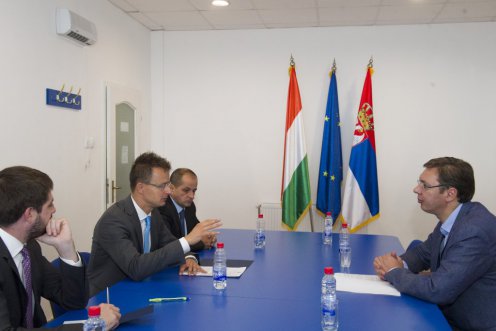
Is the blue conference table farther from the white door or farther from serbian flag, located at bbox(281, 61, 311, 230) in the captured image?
serbian flag, located at bbox(281, 61, 311, 230)

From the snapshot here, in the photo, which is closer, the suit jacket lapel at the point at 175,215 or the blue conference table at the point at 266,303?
the blue conference table at the point at 266,303

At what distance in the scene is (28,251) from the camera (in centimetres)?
202

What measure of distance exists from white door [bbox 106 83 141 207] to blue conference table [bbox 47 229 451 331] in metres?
2.45

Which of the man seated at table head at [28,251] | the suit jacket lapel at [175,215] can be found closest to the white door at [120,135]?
the suit jacket lapel at [175,215]

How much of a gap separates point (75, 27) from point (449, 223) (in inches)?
133

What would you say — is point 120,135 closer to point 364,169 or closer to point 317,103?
point 317,103

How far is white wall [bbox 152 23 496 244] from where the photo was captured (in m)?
5.56

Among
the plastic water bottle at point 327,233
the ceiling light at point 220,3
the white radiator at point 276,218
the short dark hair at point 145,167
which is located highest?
the ceiling light at point 220,3

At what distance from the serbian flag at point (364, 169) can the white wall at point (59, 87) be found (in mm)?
2740

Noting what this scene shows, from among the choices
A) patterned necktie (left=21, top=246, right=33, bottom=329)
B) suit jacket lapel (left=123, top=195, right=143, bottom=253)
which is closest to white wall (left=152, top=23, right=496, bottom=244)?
suit jacket lapel (left=123, top=195, right=143, bottom=253)

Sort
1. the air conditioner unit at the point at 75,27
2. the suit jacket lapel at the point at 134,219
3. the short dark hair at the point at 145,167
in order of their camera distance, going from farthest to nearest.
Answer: the air conditioner unit at the point at 75,27 → the short dark hair at the point at 145,167 → the suit jacket lapel at the point at 134,219

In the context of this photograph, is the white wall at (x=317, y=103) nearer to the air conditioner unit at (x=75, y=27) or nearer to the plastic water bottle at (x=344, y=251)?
the air conditioner unit at (x=75, y=27)

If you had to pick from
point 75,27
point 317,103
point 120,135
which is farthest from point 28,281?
point 317,103

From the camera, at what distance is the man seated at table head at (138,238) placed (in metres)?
2.52
